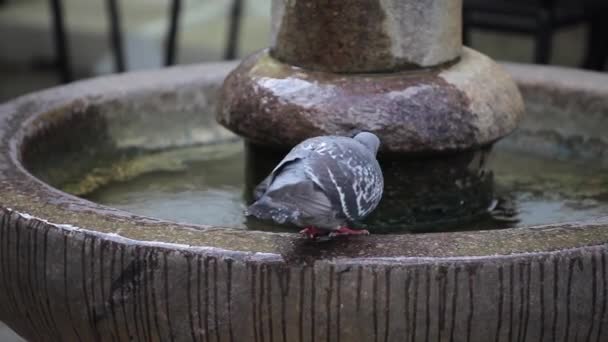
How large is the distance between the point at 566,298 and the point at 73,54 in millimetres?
6287

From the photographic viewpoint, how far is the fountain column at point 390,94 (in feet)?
8.29

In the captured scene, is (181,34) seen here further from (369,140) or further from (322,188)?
(322,188)

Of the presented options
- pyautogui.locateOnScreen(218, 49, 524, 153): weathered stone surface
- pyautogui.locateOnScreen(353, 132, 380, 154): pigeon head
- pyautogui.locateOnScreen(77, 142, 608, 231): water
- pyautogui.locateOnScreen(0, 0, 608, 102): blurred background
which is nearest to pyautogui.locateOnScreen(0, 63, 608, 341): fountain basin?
pyautogui.locateOnScreen(353, 132, 380, 154): pigeon head

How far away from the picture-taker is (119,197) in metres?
3.04

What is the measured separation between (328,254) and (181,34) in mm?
6024

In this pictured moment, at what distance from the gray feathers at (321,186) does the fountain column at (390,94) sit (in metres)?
0.43

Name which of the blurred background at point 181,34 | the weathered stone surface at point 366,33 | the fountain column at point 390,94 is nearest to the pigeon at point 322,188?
the fountain column at point 390,94

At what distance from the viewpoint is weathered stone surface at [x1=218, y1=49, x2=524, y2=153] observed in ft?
8.23

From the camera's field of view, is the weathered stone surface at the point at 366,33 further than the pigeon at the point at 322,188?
Yes

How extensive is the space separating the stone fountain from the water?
9.0 inches

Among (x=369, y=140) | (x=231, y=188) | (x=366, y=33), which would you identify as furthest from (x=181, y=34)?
(x=369, y=140)

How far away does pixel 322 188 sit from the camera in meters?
1.87

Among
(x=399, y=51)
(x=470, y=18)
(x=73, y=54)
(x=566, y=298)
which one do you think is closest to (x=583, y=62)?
(x=470, y=18)

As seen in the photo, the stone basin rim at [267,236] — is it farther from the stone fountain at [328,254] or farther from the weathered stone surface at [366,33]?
the weathered stone surface at [366,33]
